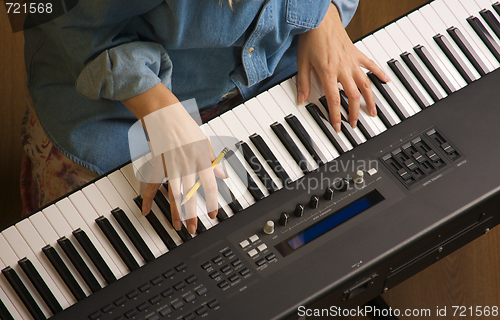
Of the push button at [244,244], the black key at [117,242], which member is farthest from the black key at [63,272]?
the push button at [244,244]

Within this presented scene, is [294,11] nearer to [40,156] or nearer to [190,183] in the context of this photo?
[190,183]

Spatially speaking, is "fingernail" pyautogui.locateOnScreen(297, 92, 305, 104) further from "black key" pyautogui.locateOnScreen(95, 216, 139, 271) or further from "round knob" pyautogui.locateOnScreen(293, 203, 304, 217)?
"black key" pyautogui.locateOnScreen(95, 216, 139, 271)

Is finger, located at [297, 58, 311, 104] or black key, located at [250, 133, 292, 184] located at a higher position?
finger, located at [297, 58, 311, 104]

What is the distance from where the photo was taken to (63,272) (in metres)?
0.98

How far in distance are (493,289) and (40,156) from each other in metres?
1.58

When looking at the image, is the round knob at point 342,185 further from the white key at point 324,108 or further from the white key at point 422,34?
the white key at point 422,34

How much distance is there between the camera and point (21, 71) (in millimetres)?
1903

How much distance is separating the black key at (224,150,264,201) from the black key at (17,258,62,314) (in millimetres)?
470

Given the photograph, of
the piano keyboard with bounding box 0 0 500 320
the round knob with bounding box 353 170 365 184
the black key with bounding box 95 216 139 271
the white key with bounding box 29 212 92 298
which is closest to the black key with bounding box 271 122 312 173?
the piano keyboard with bounding box 0 0 500 320

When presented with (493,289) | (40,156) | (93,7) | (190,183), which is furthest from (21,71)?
(493,289)

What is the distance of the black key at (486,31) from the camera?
3.91 ft

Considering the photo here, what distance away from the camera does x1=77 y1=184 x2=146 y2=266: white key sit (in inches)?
39.7

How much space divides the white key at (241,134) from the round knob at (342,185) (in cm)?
13

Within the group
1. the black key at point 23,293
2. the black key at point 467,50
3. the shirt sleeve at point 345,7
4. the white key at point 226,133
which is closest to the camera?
the black key at point 23,293
